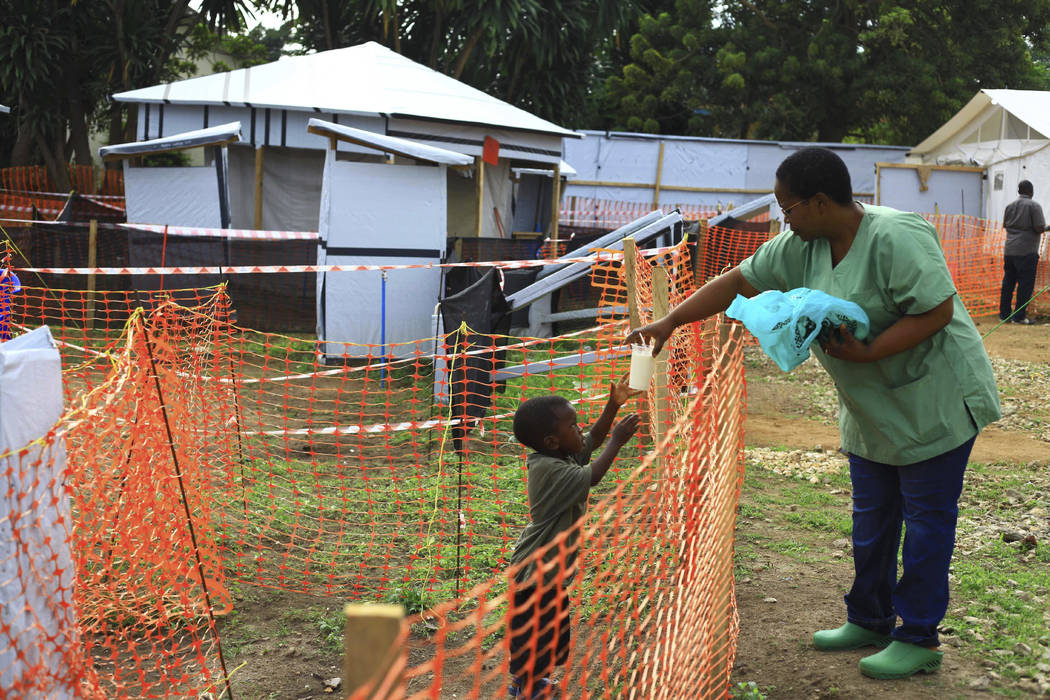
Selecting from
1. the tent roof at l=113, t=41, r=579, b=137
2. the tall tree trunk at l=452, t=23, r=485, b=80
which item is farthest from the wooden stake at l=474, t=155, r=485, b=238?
the tall tree trunk at l=452, t=23, r=485, b=80

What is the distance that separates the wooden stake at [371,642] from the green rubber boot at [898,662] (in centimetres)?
281

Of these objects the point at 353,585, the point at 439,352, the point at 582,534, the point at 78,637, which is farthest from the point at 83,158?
the point at 582,534

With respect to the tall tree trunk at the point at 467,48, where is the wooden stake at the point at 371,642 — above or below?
below

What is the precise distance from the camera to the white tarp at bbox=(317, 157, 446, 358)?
10867 mm

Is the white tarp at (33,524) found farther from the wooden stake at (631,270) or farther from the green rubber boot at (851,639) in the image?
the wooden stake at (631,270)

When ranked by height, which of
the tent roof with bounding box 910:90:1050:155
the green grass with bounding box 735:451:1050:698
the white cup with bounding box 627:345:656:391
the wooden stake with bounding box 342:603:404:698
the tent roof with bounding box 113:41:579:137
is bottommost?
the green grass with bounding box 735:451:1050:698

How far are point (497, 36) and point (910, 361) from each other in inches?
873

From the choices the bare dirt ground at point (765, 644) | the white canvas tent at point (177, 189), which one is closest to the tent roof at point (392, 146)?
the white canvas tent at point (177, 189)

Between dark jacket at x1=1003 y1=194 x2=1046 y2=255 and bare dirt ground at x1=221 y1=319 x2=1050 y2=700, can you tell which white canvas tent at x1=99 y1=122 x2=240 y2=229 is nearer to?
bare dirt ground at x1=221 y1=319 x2=1050 y2=700

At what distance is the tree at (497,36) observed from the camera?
24047mm

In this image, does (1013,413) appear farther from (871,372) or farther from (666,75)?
(666,75)

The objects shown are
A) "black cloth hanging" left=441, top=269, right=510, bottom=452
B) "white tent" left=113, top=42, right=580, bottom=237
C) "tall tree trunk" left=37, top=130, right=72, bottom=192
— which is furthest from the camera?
"tall tree trunk" left=37, top=130, right=72, bottom=192

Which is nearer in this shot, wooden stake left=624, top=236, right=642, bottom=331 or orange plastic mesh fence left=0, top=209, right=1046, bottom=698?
orange plastic mesh fence left=0, top=209, right=1046, bottom=698

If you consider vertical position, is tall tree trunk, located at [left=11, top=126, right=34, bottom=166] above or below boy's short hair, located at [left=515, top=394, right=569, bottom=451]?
above
